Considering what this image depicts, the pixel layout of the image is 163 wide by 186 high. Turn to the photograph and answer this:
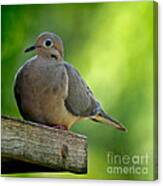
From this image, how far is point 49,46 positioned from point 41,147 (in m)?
0.34

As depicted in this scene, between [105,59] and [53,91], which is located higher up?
[105,59]

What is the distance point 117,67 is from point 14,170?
0.50 meters

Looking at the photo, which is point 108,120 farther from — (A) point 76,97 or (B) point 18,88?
(B) point 18,88

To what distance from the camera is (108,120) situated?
2.45 metres

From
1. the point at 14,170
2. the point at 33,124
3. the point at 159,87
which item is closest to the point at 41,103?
the point at 33,124

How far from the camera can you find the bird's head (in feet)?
8.18

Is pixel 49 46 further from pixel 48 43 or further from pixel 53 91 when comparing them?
pixel 53 91

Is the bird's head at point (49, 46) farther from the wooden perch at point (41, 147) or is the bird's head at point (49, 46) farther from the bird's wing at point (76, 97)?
the wooden perch at point (41, 147)

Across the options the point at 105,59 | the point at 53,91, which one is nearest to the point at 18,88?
the point at 53,91

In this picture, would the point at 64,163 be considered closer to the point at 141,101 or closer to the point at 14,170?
the point at 14,170

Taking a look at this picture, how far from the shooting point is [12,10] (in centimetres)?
253

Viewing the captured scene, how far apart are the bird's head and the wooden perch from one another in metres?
0.24

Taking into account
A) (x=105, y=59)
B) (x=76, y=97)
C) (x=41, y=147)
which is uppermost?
(x=105, y=59)

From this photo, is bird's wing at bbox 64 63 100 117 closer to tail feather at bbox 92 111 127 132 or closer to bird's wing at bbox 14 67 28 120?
tail feather at bbox 92 111 127 132
